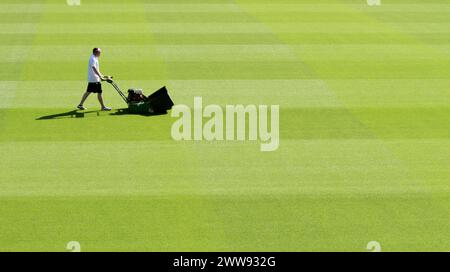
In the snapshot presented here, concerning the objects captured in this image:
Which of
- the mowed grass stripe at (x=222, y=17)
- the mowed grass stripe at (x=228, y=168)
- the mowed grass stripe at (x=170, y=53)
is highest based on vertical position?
the mowed grass stripe at (x=222, y=17)

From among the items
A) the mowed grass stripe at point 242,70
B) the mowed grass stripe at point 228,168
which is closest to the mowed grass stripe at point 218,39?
the mowed grass stripe at point 242,70

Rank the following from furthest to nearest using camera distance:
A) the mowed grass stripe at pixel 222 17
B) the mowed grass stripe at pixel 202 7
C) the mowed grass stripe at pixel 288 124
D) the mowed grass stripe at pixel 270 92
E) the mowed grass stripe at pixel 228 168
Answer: the mowed grass stripe at pixel 202 7
the mowed grass stripe at pixel 222 17
the mowed grass stripe at pixel 270 92
the mowed grass stripe at pixel 288 124
the mowed grass stripe at pixel 228 168

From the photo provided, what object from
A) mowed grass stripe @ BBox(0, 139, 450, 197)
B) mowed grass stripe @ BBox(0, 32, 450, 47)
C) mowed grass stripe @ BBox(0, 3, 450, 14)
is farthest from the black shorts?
mowed grass stripe @ BBox(0, 3, 450, 14)

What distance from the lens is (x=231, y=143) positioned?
20656mm

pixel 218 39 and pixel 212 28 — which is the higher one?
pixel 212 28

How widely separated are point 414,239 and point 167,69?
1421 cm

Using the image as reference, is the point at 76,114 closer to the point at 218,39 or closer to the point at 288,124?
the point at 288,124

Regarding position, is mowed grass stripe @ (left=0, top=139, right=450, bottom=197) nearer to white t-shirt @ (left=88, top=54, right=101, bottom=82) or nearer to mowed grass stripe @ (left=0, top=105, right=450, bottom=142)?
mowed grass stripe @ (left=0, top=105, right=450, bottom=142)

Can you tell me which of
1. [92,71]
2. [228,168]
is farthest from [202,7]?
[228,168]

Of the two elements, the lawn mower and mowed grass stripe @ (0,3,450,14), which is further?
mowed grass stripe @ (0,3,450,14)

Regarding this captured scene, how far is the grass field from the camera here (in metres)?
15.7

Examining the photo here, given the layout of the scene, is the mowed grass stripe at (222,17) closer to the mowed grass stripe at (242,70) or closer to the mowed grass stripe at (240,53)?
the mowed grass stripe at (240,53)

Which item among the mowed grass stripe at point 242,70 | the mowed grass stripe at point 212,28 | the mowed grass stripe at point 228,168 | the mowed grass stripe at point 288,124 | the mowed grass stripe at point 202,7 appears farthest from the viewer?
the mowed grass stripe at point 202,7

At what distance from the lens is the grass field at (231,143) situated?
51.4 ft
